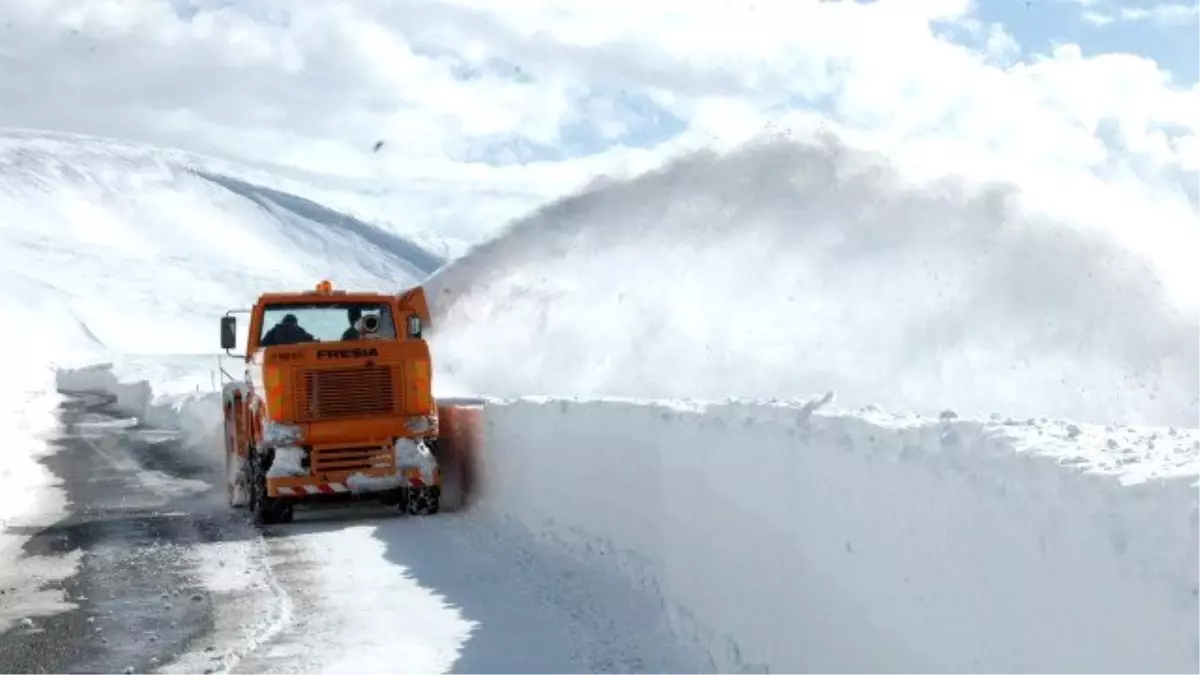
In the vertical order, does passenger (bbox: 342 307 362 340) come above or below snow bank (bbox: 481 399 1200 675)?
above

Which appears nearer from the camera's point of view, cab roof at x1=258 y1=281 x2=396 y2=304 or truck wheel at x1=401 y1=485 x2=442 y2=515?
truck wheel at x1=401 y1=485 x2=442 y2=515

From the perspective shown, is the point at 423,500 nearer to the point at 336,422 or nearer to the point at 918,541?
the point at 336,422

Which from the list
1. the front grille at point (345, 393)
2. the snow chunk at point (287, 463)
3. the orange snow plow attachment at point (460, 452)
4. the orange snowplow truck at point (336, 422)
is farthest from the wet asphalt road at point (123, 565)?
the orange snow plow attachment at point (460, 452)

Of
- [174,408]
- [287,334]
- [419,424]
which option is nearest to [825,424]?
[419,424]

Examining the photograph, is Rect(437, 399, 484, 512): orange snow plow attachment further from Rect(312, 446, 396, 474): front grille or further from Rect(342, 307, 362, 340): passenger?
Rect(342, 307, 362, 340): passenger

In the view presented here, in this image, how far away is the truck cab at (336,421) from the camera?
12.3 meters

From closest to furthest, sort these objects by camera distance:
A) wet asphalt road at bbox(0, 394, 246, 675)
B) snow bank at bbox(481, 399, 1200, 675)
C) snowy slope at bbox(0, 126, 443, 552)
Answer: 1. snow bank at bbox(481, 399, 1200, 675)
2. wet asphalt road at bbox(0, 394, 246, 675)
3. snowy slope at bbox(0, 126, 443, 552)

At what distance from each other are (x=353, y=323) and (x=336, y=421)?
4.59 feet

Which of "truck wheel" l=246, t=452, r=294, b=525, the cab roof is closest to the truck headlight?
"truck wheel" l=246, t=452, r=294, b=525

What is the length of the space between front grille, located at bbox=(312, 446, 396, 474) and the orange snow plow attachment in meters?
1.08

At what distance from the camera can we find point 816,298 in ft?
74.4

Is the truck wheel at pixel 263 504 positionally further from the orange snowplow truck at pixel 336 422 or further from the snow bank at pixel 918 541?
the snow bank at pixel 918 541

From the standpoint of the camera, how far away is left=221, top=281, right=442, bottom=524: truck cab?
1229 cm

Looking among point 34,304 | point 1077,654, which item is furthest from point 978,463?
point 34,304
